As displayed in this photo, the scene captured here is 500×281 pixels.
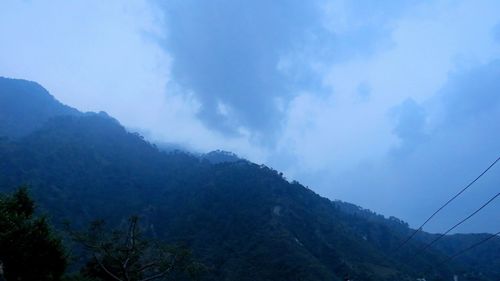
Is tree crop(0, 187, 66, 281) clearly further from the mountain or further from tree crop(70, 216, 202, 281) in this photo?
the mountain

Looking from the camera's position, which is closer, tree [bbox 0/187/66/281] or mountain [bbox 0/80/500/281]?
tree [bbox 0/187/66/281]

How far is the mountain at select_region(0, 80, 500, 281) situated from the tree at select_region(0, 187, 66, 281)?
6517 centimetres

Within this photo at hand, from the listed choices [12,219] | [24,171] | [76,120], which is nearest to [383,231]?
[24,171]

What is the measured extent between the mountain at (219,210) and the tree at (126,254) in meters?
55.1

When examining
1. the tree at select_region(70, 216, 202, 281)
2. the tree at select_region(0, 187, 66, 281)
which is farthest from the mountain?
the tree at select_region(0, 187, 66, 281)

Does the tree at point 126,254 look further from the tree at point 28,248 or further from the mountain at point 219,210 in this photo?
the mountain at point 219,210

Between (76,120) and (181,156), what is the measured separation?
147ft

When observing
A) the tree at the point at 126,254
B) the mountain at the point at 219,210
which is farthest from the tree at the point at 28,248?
the mountain at the point at 219,210

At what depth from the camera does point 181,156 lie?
18188 centimetres

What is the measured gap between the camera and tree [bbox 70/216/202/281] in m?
32.2

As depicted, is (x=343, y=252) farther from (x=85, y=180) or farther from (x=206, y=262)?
(x=85, y=180)

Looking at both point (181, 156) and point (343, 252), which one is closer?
point (343, 252)

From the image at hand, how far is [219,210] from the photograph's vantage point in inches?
5089

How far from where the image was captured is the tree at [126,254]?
1268 inches
